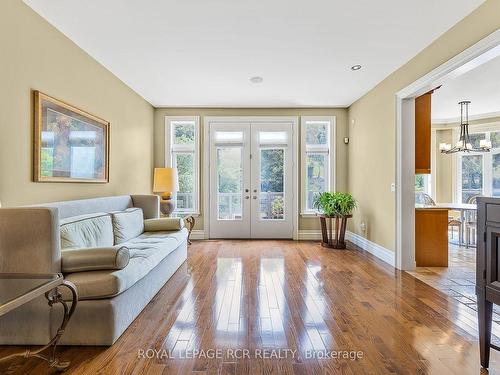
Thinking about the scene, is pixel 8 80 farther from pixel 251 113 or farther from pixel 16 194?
pixel 251 113

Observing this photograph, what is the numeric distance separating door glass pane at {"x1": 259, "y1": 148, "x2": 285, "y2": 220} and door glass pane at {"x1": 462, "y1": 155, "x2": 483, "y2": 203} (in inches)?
184

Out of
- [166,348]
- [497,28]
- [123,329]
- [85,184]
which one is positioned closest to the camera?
[166,348]

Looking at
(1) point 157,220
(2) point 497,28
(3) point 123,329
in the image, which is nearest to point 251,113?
(1) point 157,220

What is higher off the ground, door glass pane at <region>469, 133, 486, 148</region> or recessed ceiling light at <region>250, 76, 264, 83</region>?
recessed ceiling light at <region>250, 76, 264, 83</region>

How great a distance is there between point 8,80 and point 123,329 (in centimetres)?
219

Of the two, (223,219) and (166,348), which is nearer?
(166,348)

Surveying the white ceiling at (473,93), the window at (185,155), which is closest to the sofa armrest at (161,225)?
the window at (185,155)

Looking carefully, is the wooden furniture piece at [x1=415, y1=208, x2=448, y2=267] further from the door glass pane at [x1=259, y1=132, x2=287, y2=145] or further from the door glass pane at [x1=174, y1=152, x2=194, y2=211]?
the door glass pane at [x1=174, y1=152, x2=194, y2=211]

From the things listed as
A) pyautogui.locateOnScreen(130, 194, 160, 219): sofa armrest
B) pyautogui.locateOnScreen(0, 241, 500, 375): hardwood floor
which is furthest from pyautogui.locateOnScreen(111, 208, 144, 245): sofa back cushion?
pyautogui.locateOnScreen(0, 241, 500, 375): hardwood floor

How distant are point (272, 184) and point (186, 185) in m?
1.76

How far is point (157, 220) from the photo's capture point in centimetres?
407

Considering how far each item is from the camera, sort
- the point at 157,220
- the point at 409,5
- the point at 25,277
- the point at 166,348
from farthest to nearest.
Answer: the point at 157,220
the point at 409,5
the point at 166,348
the point at 25,277

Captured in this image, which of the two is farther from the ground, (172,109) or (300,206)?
(172,109)

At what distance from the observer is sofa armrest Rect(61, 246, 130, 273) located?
2.05 meters
